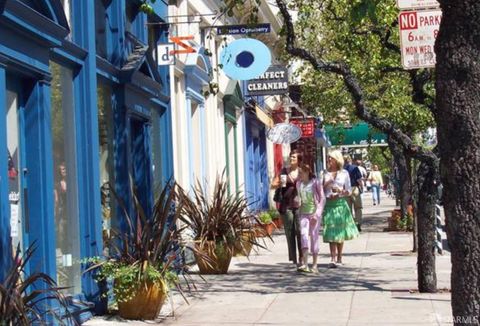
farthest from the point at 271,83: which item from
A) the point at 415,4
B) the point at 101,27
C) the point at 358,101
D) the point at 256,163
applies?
the point at 415,4

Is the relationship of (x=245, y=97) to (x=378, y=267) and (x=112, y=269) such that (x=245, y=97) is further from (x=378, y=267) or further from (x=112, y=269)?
(x=112, y=269)

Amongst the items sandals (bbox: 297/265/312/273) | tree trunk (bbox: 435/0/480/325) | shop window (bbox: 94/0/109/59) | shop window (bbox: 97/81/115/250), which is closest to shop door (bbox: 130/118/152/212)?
shop window (bbox: 97/81/115/250)

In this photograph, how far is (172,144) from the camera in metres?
13.8

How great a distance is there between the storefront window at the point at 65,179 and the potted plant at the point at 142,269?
260 millimetres

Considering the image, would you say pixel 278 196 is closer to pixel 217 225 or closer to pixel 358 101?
pixel 217 225

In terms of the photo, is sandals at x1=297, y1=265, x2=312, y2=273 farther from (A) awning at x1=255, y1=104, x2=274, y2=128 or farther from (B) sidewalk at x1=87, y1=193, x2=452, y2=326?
(A) awning at x1=255, y1=104, x2=274, y2=128

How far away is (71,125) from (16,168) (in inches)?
58.5

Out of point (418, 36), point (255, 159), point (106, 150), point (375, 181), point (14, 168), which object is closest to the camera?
point (14, 168)

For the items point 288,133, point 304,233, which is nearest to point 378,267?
point 304,233

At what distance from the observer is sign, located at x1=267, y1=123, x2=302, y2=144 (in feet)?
76.1

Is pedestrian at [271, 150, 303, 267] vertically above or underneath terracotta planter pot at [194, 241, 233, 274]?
above

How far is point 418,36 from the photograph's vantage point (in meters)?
8.80

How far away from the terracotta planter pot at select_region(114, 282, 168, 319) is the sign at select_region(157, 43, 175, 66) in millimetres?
4724

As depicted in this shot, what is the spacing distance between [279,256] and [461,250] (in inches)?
442
